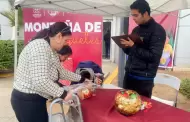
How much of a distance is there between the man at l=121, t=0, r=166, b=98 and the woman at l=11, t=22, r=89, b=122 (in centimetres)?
83

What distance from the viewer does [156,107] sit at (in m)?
1.86

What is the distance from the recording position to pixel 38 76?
1.58 meters

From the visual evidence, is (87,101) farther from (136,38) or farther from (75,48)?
(75,48)

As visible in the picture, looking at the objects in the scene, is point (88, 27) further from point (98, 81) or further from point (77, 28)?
point (98, 81)

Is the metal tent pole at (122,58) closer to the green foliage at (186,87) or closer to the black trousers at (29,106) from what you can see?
the green foliage at (186,87)

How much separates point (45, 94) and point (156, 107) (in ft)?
3.05

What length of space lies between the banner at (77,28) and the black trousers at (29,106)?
2.38 meters

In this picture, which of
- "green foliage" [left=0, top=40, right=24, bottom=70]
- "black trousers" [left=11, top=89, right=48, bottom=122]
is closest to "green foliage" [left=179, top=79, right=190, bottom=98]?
"black trousers" [left=11, top=89, right=48, bottom=122]

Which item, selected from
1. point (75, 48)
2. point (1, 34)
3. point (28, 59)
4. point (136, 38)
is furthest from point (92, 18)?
point (1, 34)

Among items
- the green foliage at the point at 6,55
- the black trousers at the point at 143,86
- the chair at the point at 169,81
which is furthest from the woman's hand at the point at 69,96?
the green foliage at the point at 6,55

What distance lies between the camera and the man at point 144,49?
2254 millimetres

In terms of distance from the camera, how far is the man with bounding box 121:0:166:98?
2254mm

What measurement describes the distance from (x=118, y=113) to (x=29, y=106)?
2.31 ft

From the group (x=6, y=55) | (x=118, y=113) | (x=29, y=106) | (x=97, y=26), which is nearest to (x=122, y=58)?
(x=97, y=26)
